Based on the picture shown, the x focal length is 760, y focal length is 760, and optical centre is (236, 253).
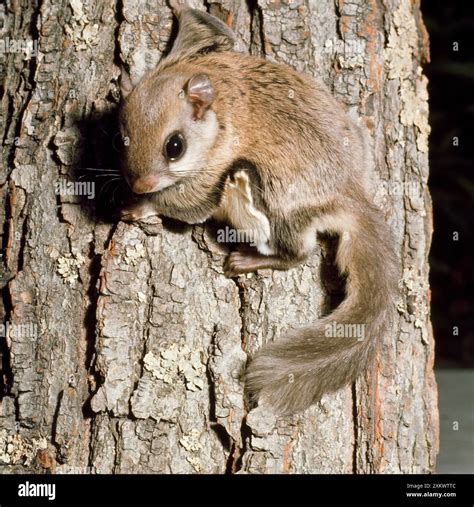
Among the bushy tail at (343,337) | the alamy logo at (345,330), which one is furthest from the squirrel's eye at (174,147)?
the alamy logo at (345,330)

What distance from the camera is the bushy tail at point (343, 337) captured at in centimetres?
192

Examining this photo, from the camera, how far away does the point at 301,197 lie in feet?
6.42

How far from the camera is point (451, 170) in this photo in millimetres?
4656

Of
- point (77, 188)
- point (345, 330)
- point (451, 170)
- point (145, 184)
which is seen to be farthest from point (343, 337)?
point (451, 170)

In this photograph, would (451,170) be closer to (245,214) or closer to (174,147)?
(245,214)

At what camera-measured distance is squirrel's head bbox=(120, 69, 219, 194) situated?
1869mm

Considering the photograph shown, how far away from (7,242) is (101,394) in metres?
0.52

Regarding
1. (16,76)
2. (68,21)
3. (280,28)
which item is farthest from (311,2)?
(16,76)
